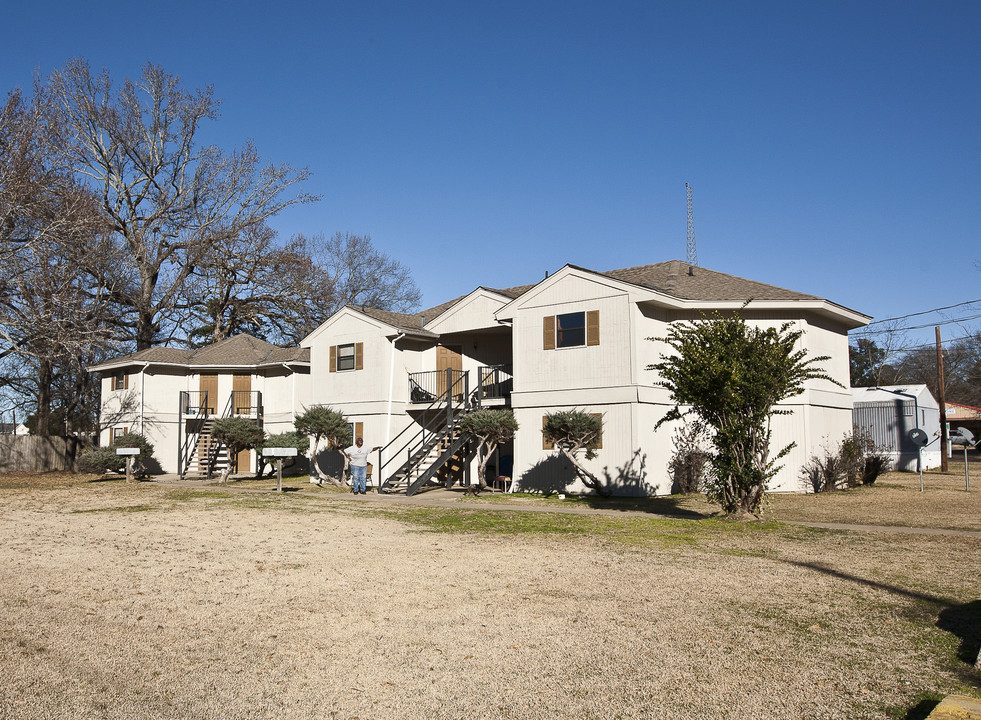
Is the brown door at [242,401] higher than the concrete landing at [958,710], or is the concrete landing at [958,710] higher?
the brown door at [242,401]

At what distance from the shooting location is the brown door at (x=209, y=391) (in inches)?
1385

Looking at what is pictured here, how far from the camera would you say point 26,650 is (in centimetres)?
669

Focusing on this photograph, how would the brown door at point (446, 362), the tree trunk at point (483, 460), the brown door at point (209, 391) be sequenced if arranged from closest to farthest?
the tree trunk at point (483, 460) < the brown door at point (446, 362) < the brown door at point (209, 391)

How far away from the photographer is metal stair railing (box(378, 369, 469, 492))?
2502cm

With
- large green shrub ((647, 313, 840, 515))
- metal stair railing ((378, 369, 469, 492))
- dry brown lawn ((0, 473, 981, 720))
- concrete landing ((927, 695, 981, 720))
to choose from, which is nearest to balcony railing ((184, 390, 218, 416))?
metal stair railing ((378, 369, 469, 492))

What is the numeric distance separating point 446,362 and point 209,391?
1273cm

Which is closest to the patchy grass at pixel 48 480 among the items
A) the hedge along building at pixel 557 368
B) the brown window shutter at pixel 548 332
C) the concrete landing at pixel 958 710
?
the hedge along building at pixel 557 368

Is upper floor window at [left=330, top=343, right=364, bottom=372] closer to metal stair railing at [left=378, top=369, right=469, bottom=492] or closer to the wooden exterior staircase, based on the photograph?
metal stair railing at [left=378, top=369, right=469, bottom=492]

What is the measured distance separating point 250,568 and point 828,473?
18217mm

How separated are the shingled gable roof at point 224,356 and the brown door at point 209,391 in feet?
2.65

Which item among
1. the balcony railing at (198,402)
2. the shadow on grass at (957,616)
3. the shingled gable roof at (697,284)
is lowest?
the shadow on grass at (957,616)

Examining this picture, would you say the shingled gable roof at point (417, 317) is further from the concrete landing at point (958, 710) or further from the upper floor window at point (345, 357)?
the concrete landing at point (958, 710)

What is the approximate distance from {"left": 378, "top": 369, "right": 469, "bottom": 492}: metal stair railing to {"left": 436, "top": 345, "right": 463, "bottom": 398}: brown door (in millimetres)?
179

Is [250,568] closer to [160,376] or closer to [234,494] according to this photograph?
[234,494]
